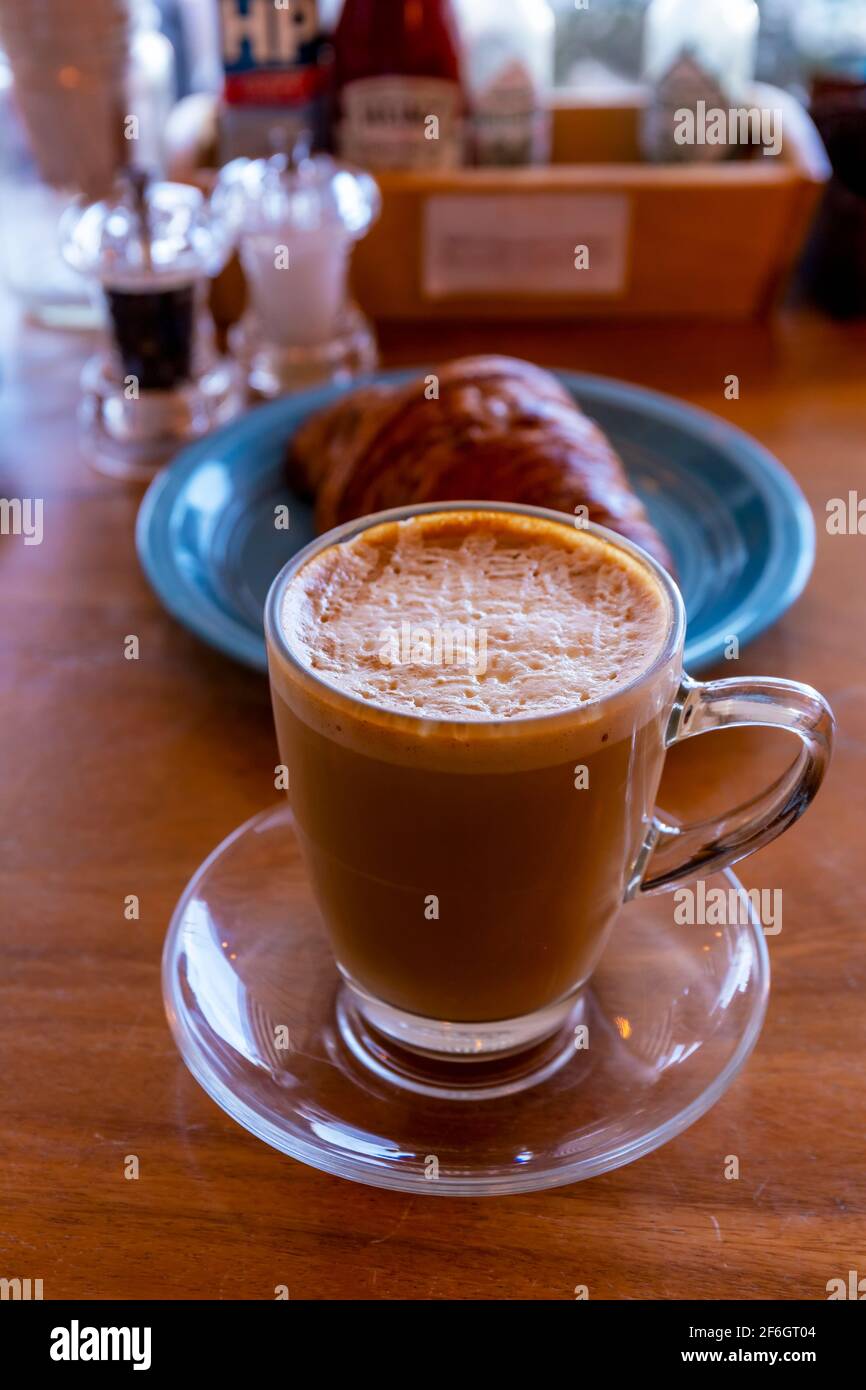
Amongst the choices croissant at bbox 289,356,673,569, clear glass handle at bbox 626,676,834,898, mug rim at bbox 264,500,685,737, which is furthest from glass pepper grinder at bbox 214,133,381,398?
clear glass handle at bbox 626,676,834,898

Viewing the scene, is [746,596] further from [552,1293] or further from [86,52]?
[86,52]

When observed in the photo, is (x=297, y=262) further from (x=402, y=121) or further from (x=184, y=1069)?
(x=184, y=1069)

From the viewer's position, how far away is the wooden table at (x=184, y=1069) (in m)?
0.51

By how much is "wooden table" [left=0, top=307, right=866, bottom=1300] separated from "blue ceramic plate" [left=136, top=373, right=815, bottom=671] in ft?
0.15

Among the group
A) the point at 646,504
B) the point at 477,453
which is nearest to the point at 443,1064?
the point at 477,453

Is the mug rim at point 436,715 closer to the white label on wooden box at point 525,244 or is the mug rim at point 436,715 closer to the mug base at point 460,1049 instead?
the mug base at point 460,1049

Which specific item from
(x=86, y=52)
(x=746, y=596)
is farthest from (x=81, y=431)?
(x=746, y=596)

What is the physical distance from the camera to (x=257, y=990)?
0.61m

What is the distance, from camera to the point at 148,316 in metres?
1.10

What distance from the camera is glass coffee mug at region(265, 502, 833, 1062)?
19.5 inches

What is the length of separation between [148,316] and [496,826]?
0.74 metres

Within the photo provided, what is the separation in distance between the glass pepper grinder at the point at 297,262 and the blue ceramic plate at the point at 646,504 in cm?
13

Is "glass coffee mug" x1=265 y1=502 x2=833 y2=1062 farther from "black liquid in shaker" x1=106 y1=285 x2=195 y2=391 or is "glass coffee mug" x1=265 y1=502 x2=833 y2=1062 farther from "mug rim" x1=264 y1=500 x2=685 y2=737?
"black liquid in shaker" x1=106 y1=285 x2=195 y2=391

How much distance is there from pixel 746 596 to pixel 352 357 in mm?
518
